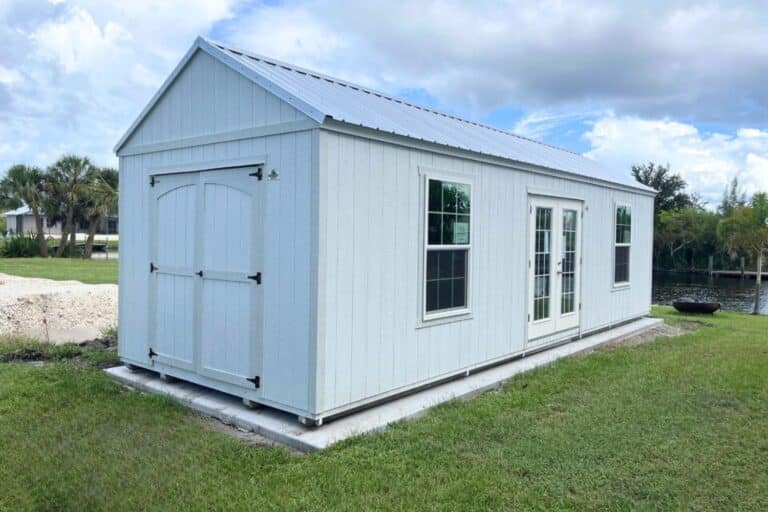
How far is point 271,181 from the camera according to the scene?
4617mm

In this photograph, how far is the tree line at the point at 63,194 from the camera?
27422 millimetres

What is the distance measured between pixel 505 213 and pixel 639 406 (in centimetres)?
236

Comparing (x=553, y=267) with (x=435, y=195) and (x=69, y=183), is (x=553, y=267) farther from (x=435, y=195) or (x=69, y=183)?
→ (x=69, y=183)

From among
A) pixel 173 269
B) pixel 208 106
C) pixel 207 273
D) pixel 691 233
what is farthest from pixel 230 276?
pixel 691 233

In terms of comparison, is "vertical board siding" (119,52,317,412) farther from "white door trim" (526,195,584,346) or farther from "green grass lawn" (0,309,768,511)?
"white door trim" (526,195,584,346)

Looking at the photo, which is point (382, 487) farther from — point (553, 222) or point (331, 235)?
point (553, 222)

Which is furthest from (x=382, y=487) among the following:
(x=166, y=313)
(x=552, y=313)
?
(x=552, y=313)

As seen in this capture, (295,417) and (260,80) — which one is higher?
(260,80)

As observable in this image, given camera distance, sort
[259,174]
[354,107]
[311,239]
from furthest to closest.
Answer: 1. [354,107]
2. [259,174]
3. [311,239]

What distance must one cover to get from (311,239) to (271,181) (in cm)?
64

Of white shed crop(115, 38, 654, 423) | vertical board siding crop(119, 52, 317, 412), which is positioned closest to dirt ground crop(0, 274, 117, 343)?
white shed crop(115, 38, 654, 423)

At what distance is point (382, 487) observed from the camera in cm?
344

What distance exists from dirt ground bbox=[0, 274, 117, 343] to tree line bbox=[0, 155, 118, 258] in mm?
19906

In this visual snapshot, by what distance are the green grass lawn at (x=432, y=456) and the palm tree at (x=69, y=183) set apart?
985 inches
